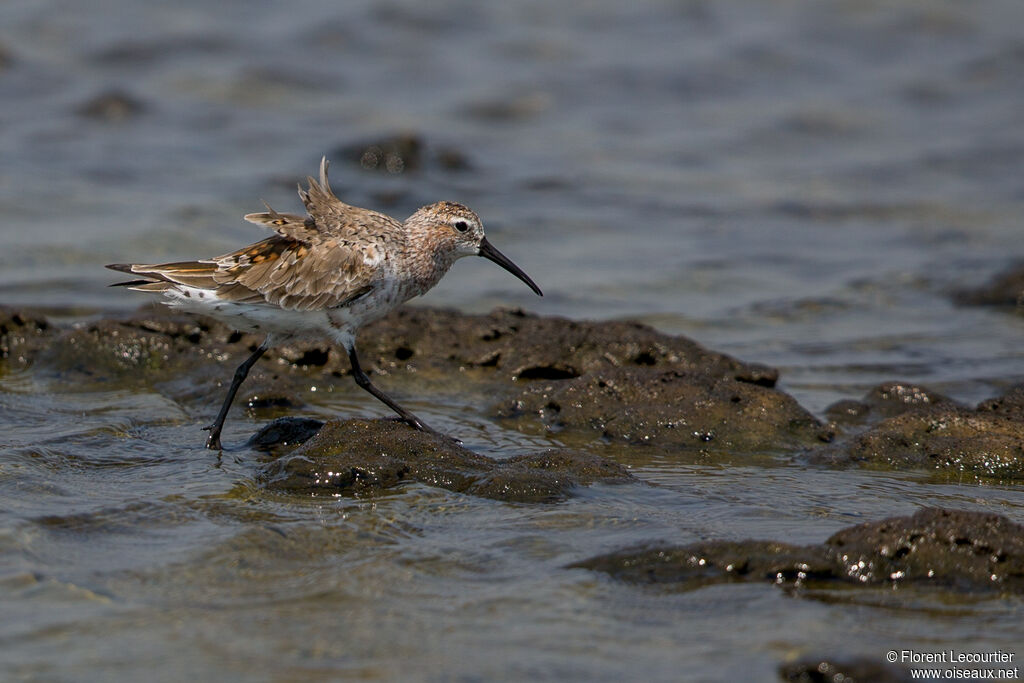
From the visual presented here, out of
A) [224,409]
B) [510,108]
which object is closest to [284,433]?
[224,409]

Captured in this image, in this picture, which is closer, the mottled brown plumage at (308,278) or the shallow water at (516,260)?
the shallow water at (516,260)

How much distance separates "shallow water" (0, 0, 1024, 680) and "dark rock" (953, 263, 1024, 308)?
27cm

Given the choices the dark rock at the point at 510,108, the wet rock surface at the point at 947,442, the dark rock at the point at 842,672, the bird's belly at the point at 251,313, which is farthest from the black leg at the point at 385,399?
the dark rock at the point at 510,108

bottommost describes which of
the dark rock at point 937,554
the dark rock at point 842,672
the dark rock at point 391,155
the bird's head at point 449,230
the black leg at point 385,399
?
the dark rock at point 842,672

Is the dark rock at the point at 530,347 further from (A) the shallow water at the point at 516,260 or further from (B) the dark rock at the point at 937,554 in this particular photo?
(B) the dark rock at the point at 937,554

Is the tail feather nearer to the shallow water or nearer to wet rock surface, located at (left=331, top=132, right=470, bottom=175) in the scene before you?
the shallow water

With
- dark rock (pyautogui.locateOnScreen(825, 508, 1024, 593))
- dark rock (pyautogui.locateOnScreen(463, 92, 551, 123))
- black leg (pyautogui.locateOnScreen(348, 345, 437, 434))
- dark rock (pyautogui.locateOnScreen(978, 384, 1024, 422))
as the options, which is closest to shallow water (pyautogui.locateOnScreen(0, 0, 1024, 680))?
dark rock (pyautogui.locateOnScreen(463, 92, 551, 123))

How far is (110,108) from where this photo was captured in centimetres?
1883

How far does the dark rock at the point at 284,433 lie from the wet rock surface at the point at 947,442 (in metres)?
3.21

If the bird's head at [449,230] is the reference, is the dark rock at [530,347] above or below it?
below

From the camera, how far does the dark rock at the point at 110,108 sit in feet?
61.3

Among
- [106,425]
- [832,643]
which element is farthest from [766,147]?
[832,643]

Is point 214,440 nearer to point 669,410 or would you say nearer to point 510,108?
point 669,410

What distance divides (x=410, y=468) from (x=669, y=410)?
6.97 feet
